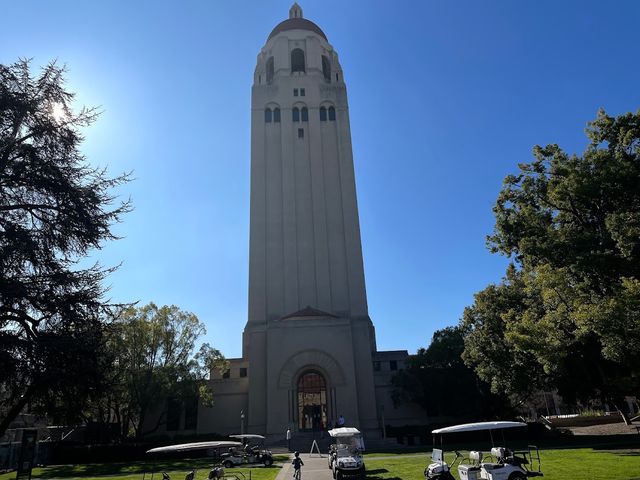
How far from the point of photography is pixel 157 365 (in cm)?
3553

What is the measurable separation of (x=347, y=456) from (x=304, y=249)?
28.5m

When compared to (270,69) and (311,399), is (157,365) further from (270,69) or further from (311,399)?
(270,69)

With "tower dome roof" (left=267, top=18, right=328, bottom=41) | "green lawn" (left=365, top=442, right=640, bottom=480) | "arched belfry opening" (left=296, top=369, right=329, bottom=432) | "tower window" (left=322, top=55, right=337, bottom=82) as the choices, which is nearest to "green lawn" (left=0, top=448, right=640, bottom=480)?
"green lawn" (left=365, top=442, right=640, bottom=480)

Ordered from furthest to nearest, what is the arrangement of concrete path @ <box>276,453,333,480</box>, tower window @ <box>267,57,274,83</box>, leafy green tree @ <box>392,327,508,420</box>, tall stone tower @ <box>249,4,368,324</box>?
tower window @ <box>267,57,274,83</box>
tall stone tower @ <box>249,4,368,324</box>
leafy green tree @ <box>392,327,508,420</box>
concrete path @ <box>276,453,333,480</box>

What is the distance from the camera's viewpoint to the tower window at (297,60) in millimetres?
53844

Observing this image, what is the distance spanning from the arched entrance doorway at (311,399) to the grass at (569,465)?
1356 centimetres

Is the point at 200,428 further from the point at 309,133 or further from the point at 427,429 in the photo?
the point at 309,133

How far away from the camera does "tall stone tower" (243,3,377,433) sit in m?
35.6

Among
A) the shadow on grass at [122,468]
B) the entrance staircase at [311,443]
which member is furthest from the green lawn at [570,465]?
A: the shadow on grass at [122,468]

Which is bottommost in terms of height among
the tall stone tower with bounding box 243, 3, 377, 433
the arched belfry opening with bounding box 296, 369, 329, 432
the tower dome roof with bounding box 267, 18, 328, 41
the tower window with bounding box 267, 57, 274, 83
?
the arched belfry opening with bounding box 296, 369, 329, 432

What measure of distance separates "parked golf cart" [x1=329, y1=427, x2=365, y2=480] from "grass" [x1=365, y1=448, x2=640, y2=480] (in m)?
1.18

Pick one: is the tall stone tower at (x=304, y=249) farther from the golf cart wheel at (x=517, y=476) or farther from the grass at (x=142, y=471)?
the golf cart wheel at (x=517, y=476)

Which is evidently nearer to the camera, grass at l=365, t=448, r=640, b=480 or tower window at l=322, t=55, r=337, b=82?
grass at l=365, t=448, r=640, b=480

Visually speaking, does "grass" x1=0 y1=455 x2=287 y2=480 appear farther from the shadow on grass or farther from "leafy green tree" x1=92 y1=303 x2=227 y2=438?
"leafy green tree" x1=92 y1=303 x2=227 y2=438
